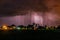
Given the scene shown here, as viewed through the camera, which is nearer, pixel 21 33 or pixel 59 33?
pixel 59 33

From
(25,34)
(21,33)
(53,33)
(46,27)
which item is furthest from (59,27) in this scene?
(21,33)

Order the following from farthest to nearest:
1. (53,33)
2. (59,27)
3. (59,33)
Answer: (53,33)
(59,33)
(59,27)

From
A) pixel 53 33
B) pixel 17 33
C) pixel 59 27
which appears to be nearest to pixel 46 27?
pixel 59 27

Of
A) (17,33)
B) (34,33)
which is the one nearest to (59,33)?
(34,33)

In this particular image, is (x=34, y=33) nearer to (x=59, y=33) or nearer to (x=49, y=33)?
(x=49, y=33)

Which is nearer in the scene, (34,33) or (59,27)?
(59,27)

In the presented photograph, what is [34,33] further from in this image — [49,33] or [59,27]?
[59,27]

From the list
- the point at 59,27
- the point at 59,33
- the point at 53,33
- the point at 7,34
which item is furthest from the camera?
the point at 7,34

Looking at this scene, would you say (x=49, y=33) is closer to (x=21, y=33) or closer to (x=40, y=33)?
(x=40, y=33)
